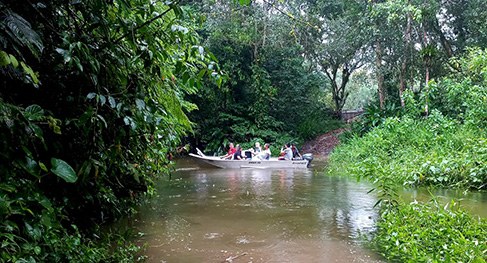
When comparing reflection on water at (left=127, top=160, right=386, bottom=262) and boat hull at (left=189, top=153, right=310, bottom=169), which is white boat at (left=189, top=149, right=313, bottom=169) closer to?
boat hull at (left=189, top=153, right=310, bottom=169)

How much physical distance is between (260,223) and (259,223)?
16 millimetres

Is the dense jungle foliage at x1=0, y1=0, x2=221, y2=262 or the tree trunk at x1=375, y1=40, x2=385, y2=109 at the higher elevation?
the tree trunk at x1=375, y1=40, x2=385, y2=109

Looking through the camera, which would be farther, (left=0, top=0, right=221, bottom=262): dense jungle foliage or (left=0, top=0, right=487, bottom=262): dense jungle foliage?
(left=0, top=0, right=487, bottom=262): dense jungle foliage

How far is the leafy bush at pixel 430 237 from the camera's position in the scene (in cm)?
377

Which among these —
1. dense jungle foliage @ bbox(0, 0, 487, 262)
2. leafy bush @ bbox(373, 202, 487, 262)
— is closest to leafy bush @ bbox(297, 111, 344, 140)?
dense jungle foliage @ bbox(0, 0, 487, 262)

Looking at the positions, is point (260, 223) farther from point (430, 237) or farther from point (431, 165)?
point (431, 165)

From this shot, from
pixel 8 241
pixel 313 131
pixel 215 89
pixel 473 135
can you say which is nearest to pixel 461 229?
pixel 8 241

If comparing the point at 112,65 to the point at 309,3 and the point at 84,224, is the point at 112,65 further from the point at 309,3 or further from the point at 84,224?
the point at 309,3

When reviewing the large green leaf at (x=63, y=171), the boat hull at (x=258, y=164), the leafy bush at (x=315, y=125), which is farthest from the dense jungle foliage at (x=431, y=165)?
the leafy bush at (x=315, y=125)

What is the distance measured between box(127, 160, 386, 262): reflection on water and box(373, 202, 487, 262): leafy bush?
279 mm

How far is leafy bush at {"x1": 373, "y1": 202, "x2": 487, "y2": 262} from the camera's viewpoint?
3.77m

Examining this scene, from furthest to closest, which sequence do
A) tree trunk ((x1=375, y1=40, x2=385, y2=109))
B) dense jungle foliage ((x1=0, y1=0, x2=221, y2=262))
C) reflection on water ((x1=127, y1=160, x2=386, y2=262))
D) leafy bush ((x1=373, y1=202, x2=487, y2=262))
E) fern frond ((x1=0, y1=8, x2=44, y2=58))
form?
tree trunk ((x1=375, y1=40, x2=385, y2=109)) < reflection on water ((x1=127, y1=160, x2=386, y2=262)) < leafy bush ((x1=373, y1=202, x2=487, y2=262)) < dense jungle foliage ((x1=0, y1=0, x2=221, y2=262)) < fern frond ((x1=0, y1=8, x2=44, y2=58))

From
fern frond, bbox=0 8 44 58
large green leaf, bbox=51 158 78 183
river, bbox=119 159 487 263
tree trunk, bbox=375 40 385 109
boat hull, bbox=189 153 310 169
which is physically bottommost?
river, bbox=119 159 487 263

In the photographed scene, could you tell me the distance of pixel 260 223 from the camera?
18.8 ft
